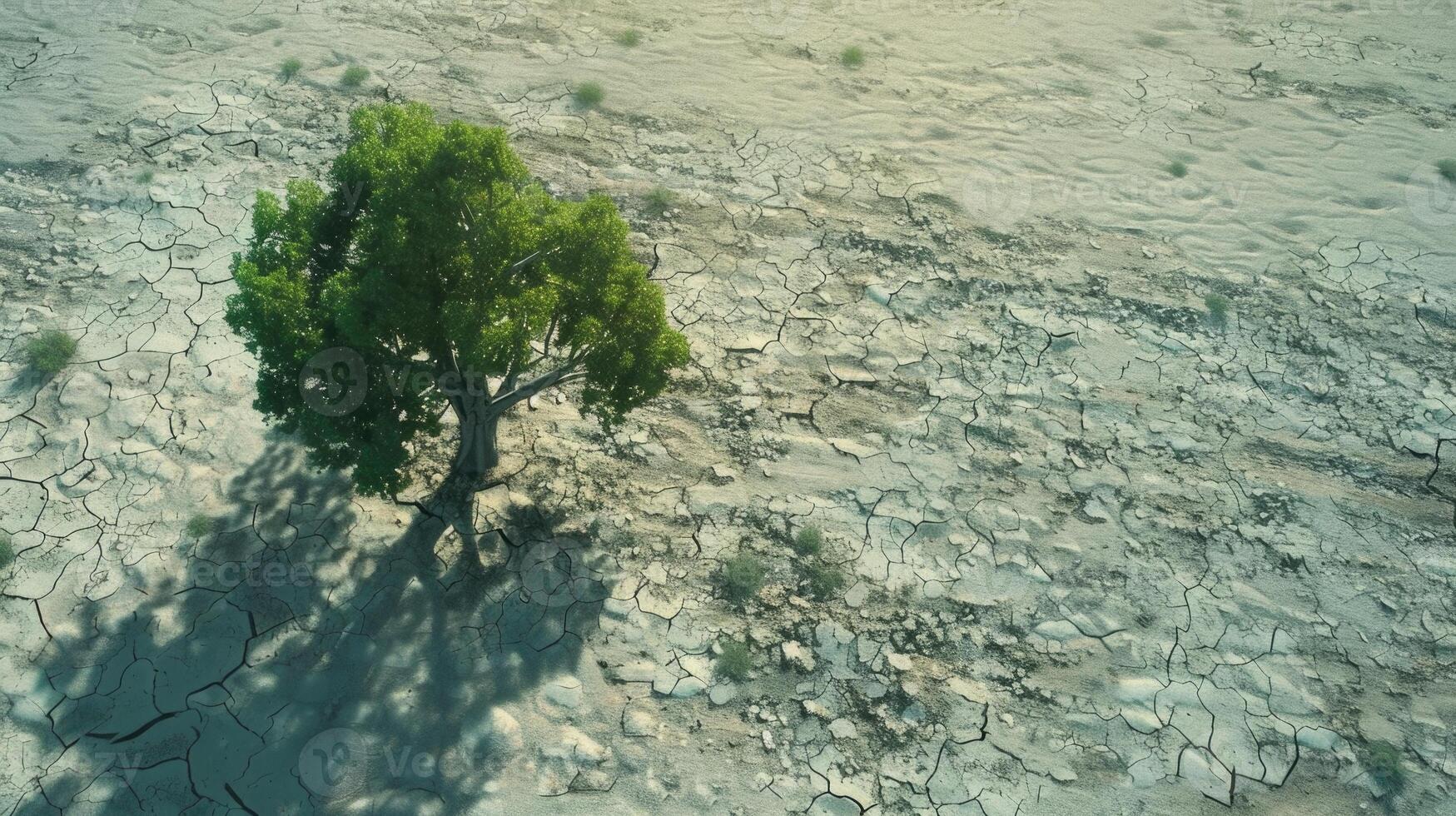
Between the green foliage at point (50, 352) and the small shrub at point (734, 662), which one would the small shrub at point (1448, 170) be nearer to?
the small shrub at point (734, 662)

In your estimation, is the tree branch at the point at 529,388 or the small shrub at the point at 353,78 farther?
the small shrub at the point at 353,78

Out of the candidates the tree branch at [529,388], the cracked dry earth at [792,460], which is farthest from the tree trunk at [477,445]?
the cracked dry earth at [792,460]

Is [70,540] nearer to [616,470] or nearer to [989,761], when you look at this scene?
[616,470]

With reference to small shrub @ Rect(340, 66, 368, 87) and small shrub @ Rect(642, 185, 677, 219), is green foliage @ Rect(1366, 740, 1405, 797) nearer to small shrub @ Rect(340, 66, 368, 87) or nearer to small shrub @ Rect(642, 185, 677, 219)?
small shrub @ Rect(642, 185, 677, 219)

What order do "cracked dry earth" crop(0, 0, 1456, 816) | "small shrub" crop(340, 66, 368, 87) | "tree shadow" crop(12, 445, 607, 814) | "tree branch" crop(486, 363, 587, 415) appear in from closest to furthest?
"tree shadow" crop(12, 445, 607, 814), "cracked dry earth" crop(0, 0, 1456, 816), "tree branch" crop(486, 363, 587, 415), "small shrub" crop(340, 66, 368, 87)

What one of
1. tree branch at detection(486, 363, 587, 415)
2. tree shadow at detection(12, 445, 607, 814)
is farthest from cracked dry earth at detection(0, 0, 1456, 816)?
tree branch at detection(486, 363, 587, 415)

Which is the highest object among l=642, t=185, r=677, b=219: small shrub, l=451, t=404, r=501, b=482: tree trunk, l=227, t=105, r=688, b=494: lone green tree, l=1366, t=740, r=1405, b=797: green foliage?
l=227, t=105, r=688, b=494: lone green tree
